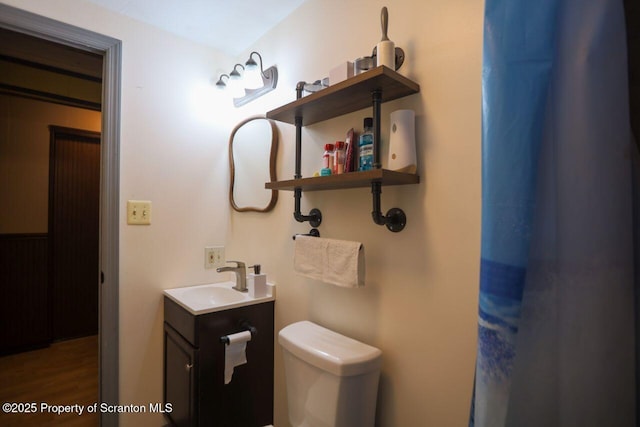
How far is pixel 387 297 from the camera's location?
107 centimetres

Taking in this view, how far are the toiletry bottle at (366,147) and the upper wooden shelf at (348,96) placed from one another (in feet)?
0.31

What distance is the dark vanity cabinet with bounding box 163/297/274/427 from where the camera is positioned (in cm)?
134

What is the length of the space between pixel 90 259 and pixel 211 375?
2.34 m

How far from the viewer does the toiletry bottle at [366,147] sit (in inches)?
40.3

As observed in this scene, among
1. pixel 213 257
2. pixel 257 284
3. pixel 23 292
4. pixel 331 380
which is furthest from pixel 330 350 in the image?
pixel 23 292

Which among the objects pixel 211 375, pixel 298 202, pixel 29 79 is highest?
pixel 29 79

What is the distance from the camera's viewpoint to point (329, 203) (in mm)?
1304

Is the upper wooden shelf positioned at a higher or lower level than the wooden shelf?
higher

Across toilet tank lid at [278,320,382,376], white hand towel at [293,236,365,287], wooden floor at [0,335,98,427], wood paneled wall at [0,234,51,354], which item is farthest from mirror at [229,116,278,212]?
wood paneled wall at [0,234,51,354]

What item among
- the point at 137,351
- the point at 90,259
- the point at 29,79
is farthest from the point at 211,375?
the point at 29,79

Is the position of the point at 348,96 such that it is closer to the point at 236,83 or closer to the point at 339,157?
the point at 339,157

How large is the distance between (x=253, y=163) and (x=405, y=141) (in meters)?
1.03

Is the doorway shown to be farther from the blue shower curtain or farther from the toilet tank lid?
the blue shower curtain

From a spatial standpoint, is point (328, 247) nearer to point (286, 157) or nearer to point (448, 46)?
point (286, 157)
